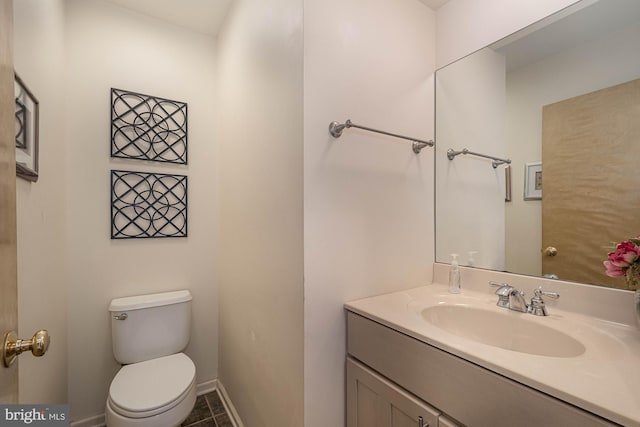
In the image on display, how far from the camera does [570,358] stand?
742 millimetres

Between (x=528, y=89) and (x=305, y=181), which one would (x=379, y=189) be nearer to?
(x=305, y=181)

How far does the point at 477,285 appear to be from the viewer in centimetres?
138

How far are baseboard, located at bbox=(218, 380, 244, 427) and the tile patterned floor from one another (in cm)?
2

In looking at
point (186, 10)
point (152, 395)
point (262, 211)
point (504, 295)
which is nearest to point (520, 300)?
point (504, 295)

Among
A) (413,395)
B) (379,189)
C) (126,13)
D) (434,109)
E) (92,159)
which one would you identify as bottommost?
(413,395)

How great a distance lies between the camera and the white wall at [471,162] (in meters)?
1.38

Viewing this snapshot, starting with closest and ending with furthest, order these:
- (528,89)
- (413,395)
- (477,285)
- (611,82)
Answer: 1. (413,395)
2. (611,82)
3. (528,89)
4. (477,285)

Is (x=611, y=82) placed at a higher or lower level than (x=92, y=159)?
higher

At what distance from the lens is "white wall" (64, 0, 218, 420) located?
1644 mm

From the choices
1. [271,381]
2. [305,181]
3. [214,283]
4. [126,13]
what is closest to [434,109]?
[305,181]

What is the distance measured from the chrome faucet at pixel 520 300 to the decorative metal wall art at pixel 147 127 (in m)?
1.99

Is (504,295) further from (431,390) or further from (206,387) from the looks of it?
(206,387)

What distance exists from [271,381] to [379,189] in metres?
1.03
